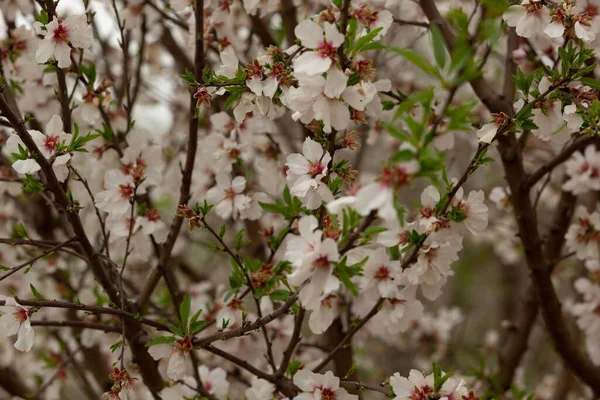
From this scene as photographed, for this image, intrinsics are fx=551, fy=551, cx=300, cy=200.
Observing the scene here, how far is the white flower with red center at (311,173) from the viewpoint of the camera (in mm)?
918

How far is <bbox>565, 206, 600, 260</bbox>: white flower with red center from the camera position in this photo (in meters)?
1.51

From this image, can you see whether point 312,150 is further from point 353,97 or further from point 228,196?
point 228,196

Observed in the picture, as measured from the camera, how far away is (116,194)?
4.01 ft

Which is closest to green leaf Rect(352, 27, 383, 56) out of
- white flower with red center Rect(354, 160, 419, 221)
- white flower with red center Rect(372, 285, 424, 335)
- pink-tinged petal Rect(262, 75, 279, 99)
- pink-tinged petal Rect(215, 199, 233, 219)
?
pink-tinged petal Rect(262, 75, 279, 99)

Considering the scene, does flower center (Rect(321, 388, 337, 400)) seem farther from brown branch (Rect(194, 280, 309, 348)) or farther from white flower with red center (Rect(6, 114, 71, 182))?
white flower with red center (Rect(6, 114, 71, 182))

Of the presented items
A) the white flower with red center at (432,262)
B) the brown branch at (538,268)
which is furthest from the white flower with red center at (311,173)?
the brown branch at (538,268)

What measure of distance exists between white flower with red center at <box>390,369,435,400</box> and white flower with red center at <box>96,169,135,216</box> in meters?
0.68

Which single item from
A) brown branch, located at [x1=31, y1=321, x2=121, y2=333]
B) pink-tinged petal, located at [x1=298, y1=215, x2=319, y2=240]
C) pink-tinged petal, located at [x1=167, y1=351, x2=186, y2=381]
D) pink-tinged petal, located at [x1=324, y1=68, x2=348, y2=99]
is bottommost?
pink-tinged petal, located at [x1=167, y1=351, x2=186, y2=381]

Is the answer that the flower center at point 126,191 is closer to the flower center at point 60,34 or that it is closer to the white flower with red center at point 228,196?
the white flower with red center at point 228,196

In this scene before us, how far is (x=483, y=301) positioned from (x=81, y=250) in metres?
5.03

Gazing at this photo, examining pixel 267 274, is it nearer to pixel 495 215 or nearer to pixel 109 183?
pixel 109 183

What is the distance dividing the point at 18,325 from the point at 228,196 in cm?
52

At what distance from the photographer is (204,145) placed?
1.39 metres

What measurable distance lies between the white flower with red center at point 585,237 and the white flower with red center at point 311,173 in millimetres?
939
